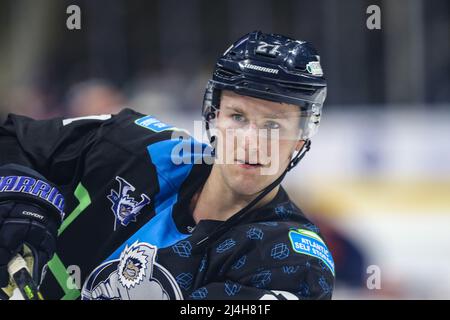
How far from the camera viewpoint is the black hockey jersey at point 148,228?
2201mm

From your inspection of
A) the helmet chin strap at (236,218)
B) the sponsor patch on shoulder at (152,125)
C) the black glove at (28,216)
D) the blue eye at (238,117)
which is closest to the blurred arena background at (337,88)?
the sponsor patch on shoulder at (152,125)

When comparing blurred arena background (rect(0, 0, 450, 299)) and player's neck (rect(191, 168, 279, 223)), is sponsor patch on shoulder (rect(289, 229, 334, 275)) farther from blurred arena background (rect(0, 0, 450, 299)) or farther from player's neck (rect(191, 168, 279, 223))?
blurred arena background (rect(0, 0, 450, 299))

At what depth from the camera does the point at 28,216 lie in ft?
7.19

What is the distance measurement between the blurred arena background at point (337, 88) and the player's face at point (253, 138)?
265cm

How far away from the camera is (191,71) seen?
21.0 ft

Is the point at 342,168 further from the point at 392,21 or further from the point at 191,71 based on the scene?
the point at 191,71

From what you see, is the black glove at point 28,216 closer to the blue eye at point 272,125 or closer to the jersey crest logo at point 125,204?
the jersey crest logo at point 125,204

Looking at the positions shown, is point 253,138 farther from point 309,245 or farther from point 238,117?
point 309,245

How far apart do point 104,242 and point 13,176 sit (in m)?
0.32

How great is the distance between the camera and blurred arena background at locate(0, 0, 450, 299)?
5.14m

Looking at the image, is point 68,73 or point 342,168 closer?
point 342,168

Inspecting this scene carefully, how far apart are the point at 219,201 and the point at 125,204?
0.90 ft
